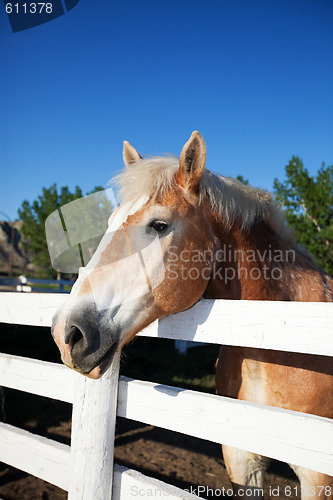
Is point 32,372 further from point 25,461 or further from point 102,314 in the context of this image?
point 102,314

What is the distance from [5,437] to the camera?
7.31ft

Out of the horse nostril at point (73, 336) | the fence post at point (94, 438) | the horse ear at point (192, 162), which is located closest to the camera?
the horse nostril at point (73, 336)

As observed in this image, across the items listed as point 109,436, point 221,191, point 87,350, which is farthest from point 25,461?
point 221,191

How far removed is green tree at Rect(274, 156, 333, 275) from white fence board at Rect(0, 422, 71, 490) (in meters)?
8.86

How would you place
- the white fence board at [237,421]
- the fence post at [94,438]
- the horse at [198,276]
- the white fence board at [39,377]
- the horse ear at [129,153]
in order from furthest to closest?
1. the horse ear at [129,153]
2. the white fence board at [39,377]
3. the fence post at [94,438]
4. the horse at [198,276]
5. the white fence board at [237,421]

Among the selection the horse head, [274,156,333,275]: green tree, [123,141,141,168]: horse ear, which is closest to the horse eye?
the horse head

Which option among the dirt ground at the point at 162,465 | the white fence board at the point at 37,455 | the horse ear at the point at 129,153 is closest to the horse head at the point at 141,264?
the horse ear at the point at 129,153

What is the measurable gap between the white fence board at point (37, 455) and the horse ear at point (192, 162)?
1.76m

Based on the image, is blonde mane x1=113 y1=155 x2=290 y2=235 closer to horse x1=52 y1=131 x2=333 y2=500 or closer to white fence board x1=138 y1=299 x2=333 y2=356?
horse x1=52 y1=131 x2=333 y2=500

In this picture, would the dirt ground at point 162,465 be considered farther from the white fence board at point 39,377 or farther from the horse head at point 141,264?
the horse head at point 141,264

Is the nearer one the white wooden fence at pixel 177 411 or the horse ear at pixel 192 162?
the white wooden fence at pixel 177 411

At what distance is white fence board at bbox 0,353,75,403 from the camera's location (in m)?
1.94

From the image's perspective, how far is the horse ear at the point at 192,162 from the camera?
70.9 inches

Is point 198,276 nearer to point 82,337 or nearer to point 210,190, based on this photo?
point 210,190
